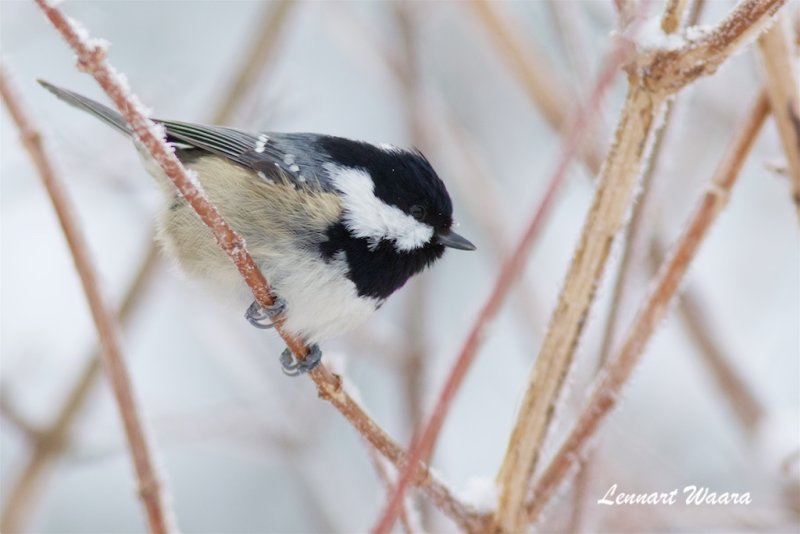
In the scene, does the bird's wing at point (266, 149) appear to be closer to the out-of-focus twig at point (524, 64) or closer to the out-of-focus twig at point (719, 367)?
the out-of-focus twig at point (524, 64)

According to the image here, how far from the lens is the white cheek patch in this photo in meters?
1.63

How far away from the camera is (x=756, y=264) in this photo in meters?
3.19

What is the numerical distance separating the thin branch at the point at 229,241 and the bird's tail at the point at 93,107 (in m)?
0.59

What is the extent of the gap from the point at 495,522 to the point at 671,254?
467 mm

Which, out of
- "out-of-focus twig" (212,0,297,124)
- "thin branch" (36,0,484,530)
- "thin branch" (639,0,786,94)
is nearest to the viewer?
"thin branch" (36,0,484,530)

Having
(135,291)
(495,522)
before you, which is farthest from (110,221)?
(495,522)

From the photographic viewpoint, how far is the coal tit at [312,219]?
158 cm

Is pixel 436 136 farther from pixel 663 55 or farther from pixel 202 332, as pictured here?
pixel 663 55

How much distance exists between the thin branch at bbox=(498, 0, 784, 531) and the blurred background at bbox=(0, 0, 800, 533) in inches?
1.5

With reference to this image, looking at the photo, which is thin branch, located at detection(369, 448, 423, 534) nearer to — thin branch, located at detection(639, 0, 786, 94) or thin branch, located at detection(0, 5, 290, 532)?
thin branch, located at detection(639, 0, 786, 94)

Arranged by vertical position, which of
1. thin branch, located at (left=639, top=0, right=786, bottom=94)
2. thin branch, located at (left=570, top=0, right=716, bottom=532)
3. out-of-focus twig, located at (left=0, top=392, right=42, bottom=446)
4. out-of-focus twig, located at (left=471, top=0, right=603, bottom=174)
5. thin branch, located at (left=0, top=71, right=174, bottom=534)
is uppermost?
thin branch, located at (left=639, top=0, right=786, bottom=94)

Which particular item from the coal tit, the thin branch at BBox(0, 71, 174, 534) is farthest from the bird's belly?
the thin branch at BBox(0, 71, 174, 534)

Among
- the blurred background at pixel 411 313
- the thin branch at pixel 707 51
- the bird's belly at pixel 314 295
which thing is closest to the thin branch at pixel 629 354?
the blurred background at pixel 411 313

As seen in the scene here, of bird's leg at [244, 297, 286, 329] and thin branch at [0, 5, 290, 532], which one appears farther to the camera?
thin branch at [0, 5, 290, 532]
